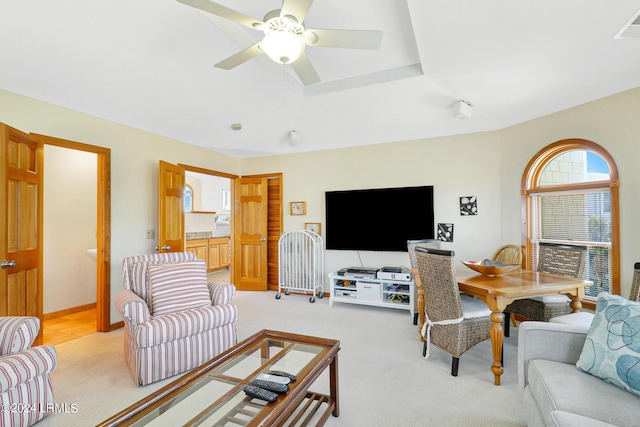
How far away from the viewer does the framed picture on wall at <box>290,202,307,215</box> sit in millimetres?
5148

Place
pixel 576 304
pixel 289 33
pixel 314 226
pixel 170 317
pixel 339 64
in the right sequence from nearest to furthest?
1. pixel 289 33
2. pixel 170 317
3. pixel 576 304
4. pixel 339 64
5. pixel 314 226

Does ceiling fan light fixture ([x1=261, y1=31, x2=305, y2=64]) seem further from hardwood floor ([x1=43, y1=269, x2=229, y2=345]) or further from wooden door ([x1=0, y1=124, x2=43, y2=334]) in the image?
hardwood floor ([x1=43, y1=269, x2=229, y2=345])

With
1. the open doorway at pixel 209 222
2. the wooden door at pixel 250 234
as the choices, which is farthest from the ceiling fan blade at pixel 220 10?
the open doorway at pixel 209 222

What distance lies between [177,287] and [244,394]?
1.46m

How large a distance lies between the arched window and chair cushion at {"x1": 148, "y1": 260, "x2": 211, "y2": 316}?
373 centimetres

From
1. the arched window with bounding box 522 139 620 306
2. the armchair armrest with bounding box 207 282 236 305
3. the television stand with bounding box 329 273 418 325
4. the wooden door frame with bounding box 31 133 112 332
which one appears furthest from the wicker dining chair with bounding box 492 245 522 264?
the wooden door frame with bounding box 31 133 112 332

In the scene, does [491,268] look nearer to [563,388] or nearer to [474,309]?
[474,309]

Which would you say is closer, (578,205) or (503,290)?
(503,290)

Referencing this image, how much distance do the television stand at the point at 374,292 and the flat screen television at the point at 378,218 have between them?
20.7 inches

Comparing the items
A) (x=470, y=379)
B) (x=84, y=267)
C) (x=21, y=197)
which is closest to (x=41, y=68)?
(x=21, y=197)

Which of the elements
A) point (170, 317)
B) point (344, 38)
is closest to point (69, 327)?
point (170, 317)

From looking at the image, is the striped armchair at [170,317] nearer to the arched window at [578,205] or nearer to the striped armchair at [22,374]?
the striped armchair at [22,374]

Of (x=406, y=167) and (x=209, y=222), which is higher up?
(x=406, y=167)

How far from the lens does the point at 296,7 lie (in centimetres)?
165
